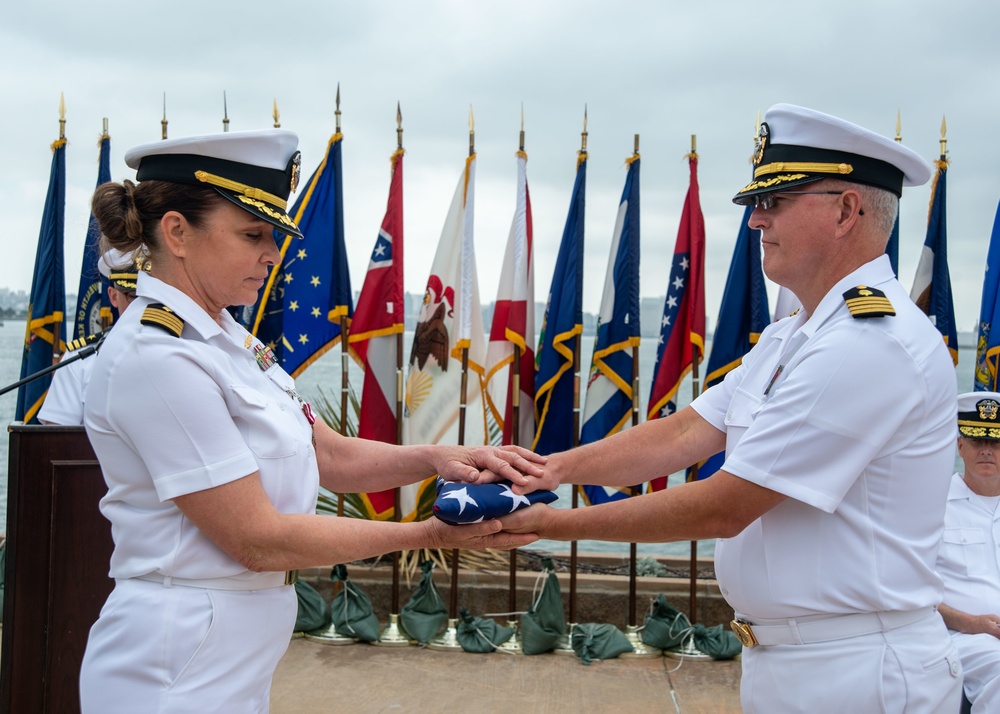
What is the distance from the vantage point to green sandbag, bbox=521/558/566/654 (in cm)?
435

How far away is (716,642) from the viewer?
431 centimetres

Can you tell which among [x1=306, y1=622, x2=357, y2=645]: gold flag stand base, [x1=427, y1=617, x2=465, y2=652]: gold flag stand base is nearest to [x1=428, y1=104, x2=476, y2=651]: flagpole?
[x1=427, y1=617, x2=465, y2=652]: gold flag stand base

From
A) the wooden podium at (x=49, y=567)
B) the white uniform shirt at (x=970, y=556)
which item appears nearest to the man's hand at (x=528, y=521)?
the wooden podium at (x=49, y=567)

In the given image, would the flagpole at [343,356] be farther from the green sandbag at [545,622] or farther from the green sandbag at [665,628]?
the green sandbag at [665,628]

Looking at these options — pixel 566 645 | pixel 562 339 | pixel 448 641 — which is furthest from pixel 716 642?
pixel 562 339

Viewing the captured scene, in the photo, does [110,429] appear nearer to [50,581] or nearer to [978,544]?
[50,581]

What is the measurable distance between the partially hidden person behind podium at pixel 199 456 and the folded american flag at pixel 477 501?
14 cm

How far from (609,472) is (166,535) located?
1.30 m

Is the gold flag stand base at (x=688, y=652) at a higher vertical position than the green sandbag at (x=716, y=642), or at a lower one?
lower

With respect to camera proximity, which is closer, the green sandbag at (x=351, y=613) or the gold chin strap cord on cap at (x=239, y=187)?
the gold chin strap cord on cap at (x=239, y=187)

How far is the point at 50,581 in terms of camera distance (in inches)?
104

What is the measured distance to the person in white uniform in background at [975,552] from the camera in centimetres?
305

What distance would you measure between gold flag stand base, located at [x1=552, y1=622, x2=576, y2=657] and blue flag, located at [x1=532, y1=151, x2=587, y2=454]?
0.91 metres

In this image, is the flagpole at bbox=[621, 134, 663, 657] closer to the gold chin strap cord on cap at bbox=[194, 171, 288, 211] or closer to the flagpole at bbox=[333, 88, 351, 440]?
the flagpole at bbox=[333, 88, 351, 440]
